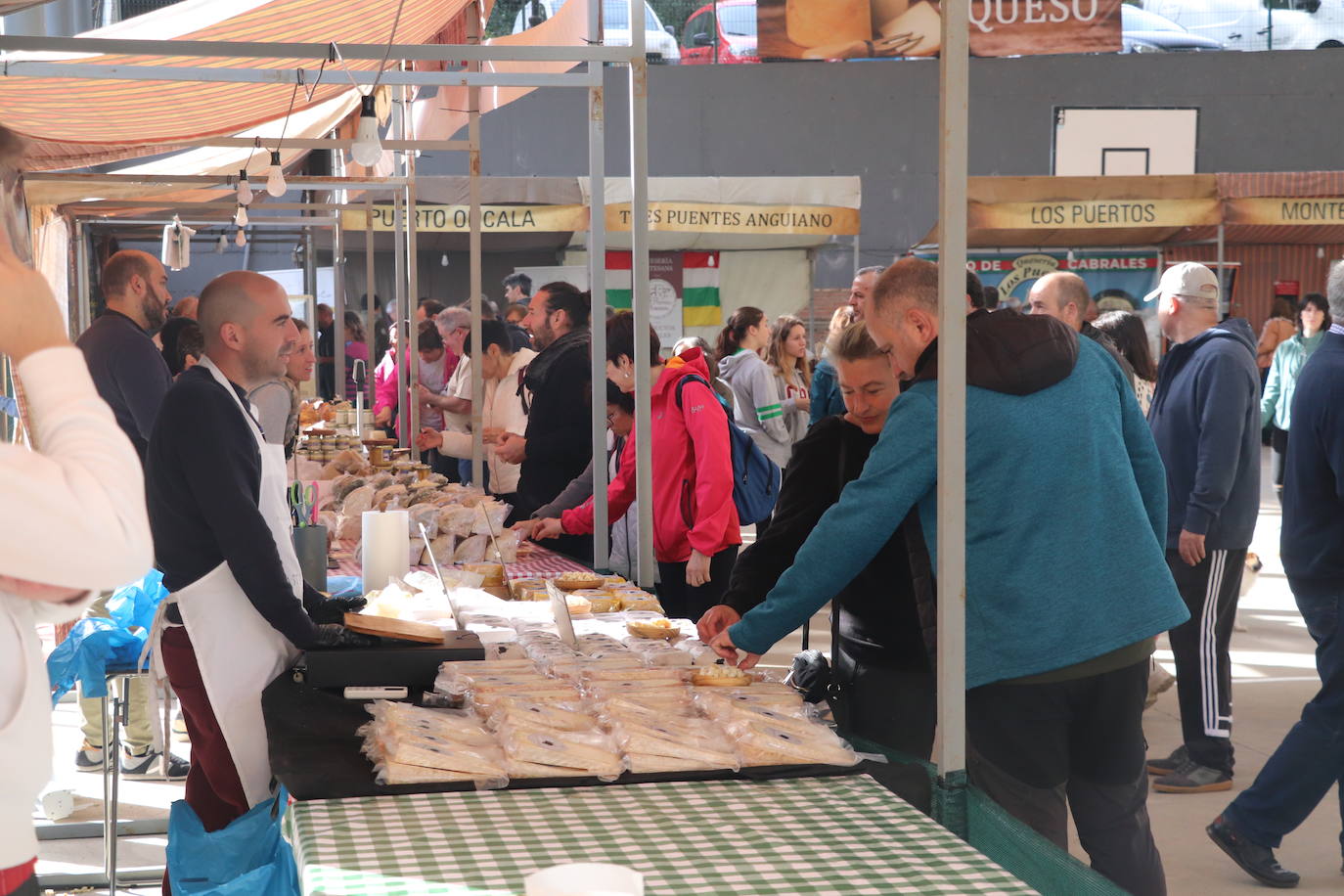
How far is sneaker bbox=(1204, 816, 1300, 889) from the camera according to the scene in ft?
12.6

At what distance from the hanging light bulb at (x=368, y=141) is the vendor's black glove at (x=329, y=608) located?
1.64 metres

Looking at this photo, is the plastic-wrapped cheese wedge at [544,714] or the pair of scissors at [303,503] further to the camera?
the pair of scissors at [303,503]

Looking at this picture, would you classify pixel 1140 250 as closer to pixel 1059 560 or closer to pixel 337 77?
pixel 337 77

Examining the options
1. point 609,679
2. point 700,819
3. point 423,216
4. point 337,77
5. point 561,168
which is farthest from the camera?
point 561,168

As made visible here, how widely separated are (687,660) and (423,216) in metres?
11.5

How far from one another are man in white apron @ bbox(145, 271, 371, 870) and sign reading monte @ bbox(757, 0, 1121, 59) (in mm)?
3201

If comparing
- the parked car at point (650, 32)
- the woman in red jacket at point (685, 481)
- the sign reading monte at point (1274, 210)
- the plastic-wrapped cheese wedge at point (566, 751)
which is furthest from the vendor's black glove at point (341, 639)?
the parked car at point (650, 32)

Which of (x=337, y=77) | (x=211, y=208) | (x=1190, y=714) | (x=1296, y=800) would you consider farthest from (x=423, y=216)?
(x=1296, y=800)

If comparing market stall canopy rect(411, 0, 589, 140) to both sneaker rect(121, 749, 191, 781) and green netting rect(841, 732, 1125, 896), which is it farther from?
green netting rect(841, 732, 1125, 896)

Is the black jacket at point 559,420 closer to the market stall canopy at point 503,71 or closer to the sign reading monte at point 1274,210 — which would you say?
the market stall canopy at point 503,71

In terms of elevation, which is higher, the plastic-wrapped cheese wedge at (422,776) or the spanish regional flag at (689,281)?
the spanish regional flag at (689,281)

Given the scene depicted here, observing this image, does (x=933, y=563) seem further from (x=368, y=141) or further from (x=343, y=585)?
(x=368, y=141)

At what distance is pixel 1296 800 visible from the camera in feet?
12.5

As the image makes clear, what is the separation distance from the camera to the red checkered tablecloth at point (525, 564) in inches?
159
